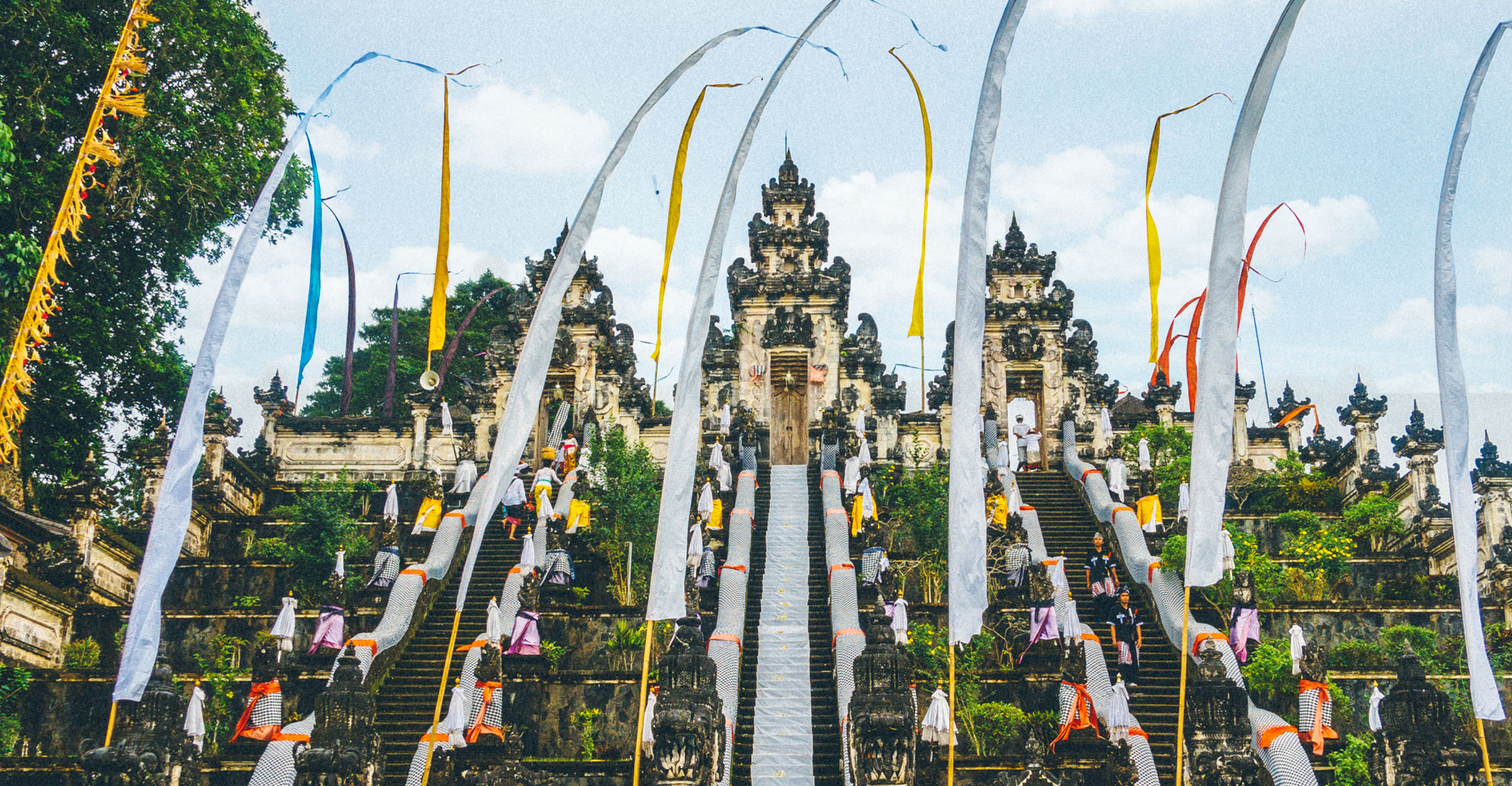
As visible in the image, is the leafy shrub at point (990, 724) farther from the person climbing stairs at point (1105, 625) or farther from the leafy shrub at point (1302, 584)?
the leafy shrub at point (1302, 584)

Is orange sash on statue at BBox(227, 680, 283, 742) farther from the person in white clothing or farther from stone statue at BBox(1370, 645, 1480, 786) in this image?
the person in white clothing

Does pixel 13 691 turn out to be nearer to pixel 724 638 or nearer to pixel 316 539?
pixel 316 539

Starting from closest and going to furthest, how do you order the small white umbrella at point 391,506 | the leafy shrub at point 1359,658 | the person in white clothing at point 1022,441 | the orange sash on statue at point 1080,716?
the orange sash on statue at point 1080,716 → the leafy shrub at point 1359,658 → the small white umbrella at point 391,506 → the person in white clothing at point 1022,441

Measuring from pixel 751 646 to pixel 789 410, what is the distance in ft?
45.4

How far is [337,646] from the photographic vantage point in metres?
19.4

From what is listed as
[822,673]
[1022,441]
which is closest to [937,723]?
[822,673]

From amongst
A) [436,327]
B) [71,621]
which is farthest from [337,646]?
[436,327]

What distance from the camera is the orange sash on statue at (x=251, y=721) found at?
56.5 feet

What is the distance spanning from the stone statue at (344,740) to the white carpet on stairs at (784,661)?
188 inches

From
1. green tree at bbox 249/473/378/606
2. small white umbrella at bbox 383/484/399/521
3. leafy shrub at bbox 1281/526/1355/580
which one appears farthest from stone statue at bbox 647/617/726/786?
leafy shrub at bbox 1281/526/1355/580

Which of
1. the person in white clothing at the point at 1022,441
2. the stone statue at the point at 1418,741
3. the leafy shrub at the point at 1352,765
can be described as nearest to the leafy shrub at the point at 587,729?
the leafy shrub at the point at 1352,765

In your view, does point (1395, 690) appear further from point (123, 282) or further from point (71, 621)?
point (123, 282)

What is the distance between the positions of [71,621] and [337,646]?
534cm

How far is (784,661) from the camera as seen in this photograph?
62.0 feet
